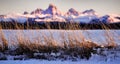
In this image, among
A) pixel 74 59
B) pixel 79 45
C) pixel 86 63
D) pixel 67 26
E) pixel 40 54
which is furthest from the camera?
pixel 67 26

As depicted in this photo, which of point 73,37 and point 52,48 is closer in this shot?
point 52,48

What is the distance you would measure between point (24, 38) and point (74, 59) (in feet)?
3.57

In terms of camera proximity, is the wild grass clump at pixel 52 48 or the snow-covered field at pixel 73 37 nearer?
the snow-covered field at pixel 73 37

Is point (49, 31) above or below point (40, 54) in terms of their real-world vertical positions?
above

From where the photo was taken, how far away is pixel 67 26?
435 centimetres

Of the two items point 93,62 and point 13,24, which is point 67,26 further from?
point 93,62

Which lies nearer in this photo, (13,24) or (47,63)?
(47,63)

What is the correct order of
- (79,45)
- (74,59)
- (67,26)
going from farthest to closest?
(67,26) → (79,45) → (74,59)

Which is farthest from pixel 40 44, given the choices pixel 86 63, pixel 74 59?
pixel 86 63

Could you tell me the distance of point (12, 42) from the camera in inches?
163

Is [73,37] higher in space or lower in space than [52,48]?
higher

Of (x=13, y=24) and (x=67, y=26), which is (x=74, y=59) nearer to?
(x=67, y=26)

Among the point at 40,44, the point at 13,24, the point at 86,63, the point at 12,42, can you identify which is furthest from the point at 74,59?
the point at 13,24

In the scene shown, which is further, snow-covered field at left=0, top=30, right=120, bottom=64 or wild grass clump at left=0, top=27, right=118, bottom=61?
wild grass clump at left=0, top=27, right=118, bottom=61
